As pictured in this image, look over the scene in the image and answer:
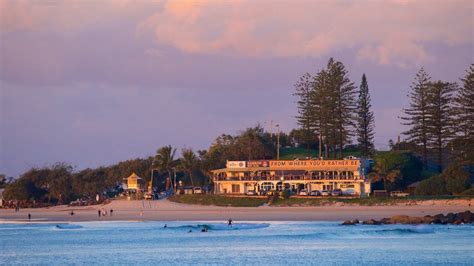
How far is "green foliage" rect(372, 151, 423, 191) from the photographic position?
177ft

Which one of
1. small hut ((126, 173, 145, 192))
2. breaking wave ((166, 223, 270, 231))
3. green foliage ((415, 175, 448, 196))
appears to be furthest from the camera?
small hut ((126, 173, 145, 192))

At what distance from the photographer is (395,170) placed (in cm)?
5412

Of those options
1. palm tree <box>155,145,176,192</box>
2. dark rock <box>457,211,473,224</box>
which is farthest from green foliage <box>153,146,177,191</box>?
dark rock <box>457,211,473,224</box>

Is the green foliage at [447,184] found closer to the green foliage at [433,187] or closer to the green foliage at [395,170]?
the green foliage at [433,187]

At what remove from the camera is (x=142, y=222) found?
143 feet

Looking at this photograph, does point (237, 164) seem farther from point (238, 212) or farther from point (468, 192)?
point (468, 192)

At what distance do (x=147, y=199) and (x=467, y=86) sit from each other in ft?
75.4

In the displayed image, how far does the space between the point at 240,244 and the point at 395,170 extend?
25125 millimetres

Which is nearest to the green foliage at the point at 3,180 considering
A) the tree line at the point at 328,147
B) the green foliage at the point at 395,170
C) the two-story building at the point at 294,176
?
the tree line at the point at 328,147

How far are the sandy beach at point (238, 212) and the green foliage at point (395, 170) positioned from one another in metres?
7.67

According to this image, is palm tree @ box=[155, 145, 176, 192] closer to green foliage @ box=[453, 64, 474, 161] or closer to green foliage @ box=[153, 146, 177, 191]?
green foliage @ box=[153, 146, 177, 191]

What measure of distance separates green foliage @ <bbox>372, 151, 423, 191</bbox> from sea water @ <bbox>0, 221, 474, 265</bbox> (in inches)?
591

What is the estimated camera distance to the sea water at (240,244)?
26.6 meters

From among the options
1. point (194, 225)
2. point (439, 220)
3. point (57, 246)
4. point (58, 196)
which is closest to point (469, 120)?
point (439, 220)
